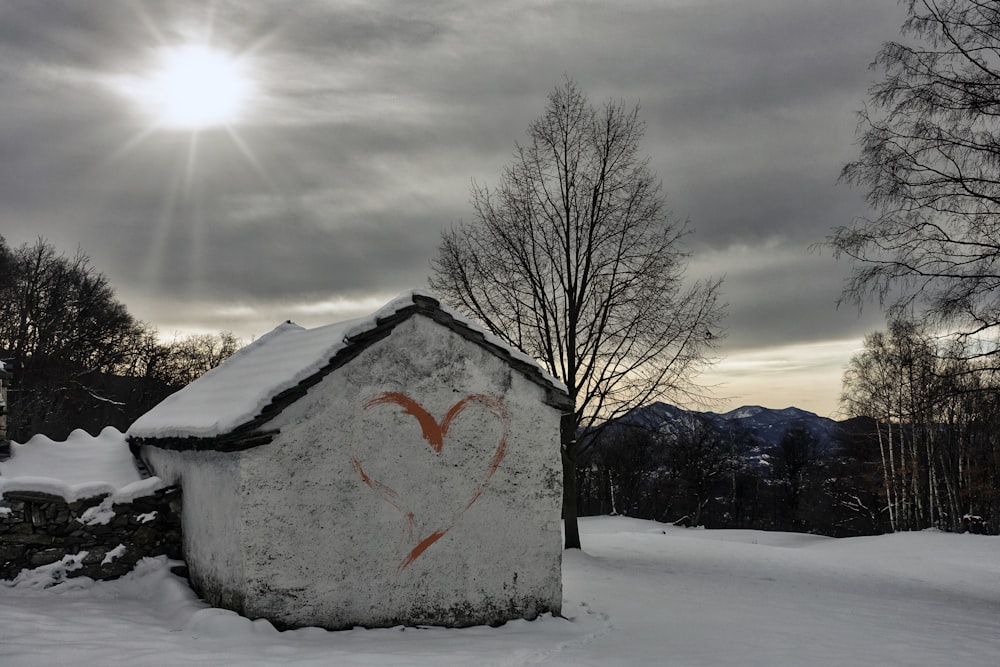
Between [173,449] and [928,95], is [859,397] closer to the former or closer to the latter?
[928,95]

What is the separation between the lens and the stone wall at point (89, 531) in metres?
8.83

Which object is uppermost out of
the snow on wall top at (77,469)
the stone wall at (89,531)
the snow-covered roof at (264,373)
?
the snow-covered roof at (264,373)

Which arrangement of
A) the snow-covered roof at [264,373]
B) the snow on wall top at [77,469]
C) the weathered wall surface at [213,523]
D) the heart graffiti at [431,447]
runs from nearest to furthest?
the weathered wall surface at [213,523]
the snow-covered roof at [264,373]
the heart graffiti at [431,447]
the snow on wall top at [77,469]

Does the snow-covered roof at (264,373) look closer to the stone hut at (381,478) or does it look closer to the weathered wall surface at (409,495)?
the stone hut at (381,478)

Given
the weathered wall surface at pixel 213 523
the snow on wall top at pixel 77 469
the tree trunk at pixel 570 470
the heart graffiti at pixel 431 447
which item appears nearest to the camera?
the weathered wall surface at pixel 213 523

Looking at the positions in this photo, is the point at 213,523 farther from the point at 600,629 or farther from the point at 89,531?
the point at 600,629

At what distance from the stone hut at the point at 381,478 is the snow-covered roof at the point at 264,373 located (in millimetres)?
29

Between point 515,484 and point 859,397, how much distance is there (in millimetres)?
28989

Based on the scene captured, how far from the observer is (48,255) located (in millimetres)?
38156

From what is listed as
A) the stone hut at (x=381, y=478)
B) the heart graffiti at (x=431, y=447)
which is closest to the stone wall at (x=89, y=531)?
the stone hut at (x=381, y=478)

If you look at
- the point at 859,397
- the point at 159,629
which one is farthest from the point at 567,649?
the point at 859,397

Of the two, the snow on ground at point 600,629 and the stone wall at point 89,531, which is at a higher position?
the stone wall at point 89,531

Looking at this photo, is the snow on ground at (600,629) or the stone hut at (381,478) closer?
the snow on ground at (600,629)

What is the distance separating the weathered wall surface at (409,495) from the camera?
7816mm
